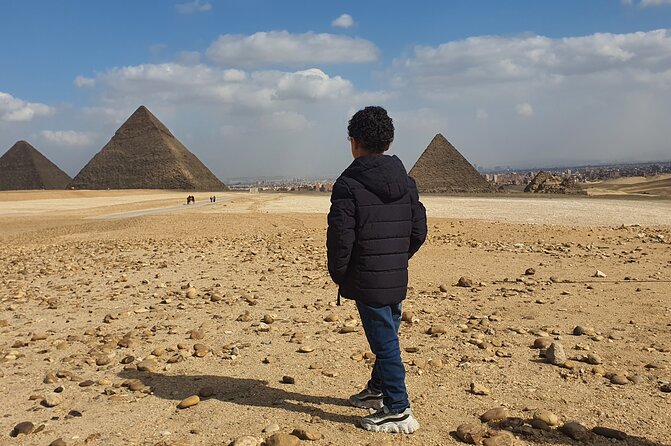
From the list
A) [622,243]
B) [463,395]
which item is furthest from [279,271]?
[622,243]

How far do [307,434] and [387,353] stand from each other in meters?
0.65

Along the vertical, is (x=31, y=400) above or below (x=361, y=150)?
below

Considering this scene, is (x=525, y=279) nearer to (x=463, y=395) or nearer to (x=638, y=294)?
(x=638, y=294)

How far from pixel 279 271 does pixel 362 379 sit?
539 centimetres

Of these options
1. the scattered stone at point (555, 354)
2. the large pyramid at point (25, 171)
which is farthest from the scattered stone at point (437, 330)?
the large pyramid at point (25, 171)

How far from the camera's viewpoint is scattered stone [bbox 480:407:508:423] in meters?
3.29

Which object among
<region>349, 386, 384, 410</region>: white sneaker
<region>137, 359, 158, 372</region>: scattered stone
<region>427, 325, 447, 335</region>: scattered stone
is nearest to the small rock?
<region>349, 386, 384, 410</region>: white sneaker

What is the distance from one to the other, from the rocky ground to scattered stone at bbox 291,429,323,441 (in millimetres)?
11

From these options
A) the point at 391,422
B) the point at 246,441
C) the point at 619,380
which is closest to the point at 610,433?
the point at 619,380

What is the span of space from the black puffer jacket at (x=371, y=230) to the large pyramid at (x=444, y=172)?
93529 mm

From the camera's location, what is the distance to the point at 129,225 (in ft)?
70.0

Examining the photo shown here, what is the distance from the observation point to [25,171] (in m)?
112

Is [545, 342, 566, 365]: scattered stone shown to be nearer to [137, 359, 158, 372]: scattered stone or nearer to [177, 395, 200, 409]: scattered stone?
[177, 395, 200, 409]: scattered stone

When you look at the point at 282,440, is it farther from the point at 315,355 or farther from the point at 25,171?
the point at 25,171
